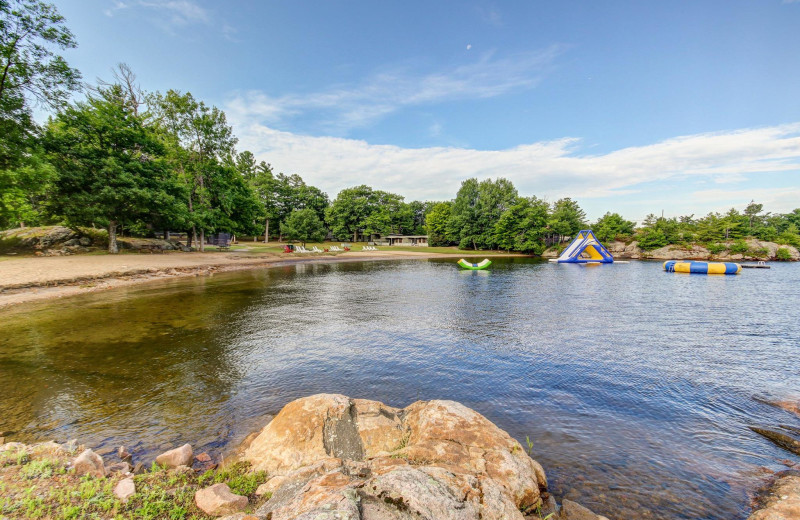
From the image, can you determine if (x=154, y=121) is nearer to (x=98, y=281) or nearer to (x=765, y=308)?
(x=98, y=281)

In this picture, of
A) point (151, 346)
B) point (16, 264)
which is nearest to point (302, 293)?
point (151, 346)

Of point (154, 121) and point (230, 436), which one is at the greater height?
point (154, 121)

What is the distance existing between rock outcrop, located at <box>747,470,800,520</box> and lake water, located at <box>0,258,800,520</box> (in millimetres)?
230

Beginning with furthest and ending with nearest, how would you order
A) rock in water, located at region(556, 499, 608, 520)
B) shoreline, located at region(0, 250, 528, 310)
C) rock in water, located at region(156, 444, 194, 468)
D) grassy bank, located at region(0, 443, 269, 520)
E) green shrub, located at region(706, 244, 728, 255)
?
1. green shrub, located at region(706, 244, 728, 255)
2. shoreline, located at region(0, 250, 528, 310)
3. rock in water, located at region(156, 444, 194, 468)
4. rock in water, located at region(556, 499, 608, 520)
5. grassy bank, located at region(0, 443, 269, 520)

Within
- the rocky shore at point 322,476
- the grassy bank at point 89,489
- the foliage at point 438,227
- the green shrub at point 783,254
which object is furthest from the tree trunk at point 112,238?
the green shrub at point 783,254

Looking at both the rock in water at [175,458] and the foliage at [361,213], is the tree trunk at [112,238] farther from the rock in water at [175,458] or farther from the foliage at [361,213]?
the foliage at [361,213]

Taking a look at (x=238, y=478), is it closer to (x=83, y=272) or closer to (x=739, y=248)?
(x=83, y=272)

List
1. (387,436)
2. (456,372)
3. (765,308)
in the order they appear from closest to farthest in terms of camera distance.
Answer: (387,436)
(456,372)
(765,308)

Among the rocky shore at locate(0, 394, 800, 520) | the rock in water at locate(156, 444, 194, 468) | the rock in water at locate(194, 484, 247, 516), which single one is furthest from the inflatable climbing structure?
the rock in water at locate(194, 484, 247, 516)

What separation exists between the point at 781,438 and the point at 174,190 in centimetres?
4382

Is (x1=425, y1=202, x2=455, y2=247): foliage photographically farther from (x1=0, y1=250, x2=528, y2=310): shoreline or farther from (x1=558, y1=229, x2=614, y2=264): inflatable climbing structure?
(x1=0, y1=250, x2=528, y2=310): shoreline

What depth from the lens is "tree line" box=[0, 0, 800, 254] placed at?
18656mm

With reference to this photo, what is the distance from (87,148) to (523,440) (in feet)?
128

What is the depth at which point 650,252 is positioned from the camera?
63188 mm
